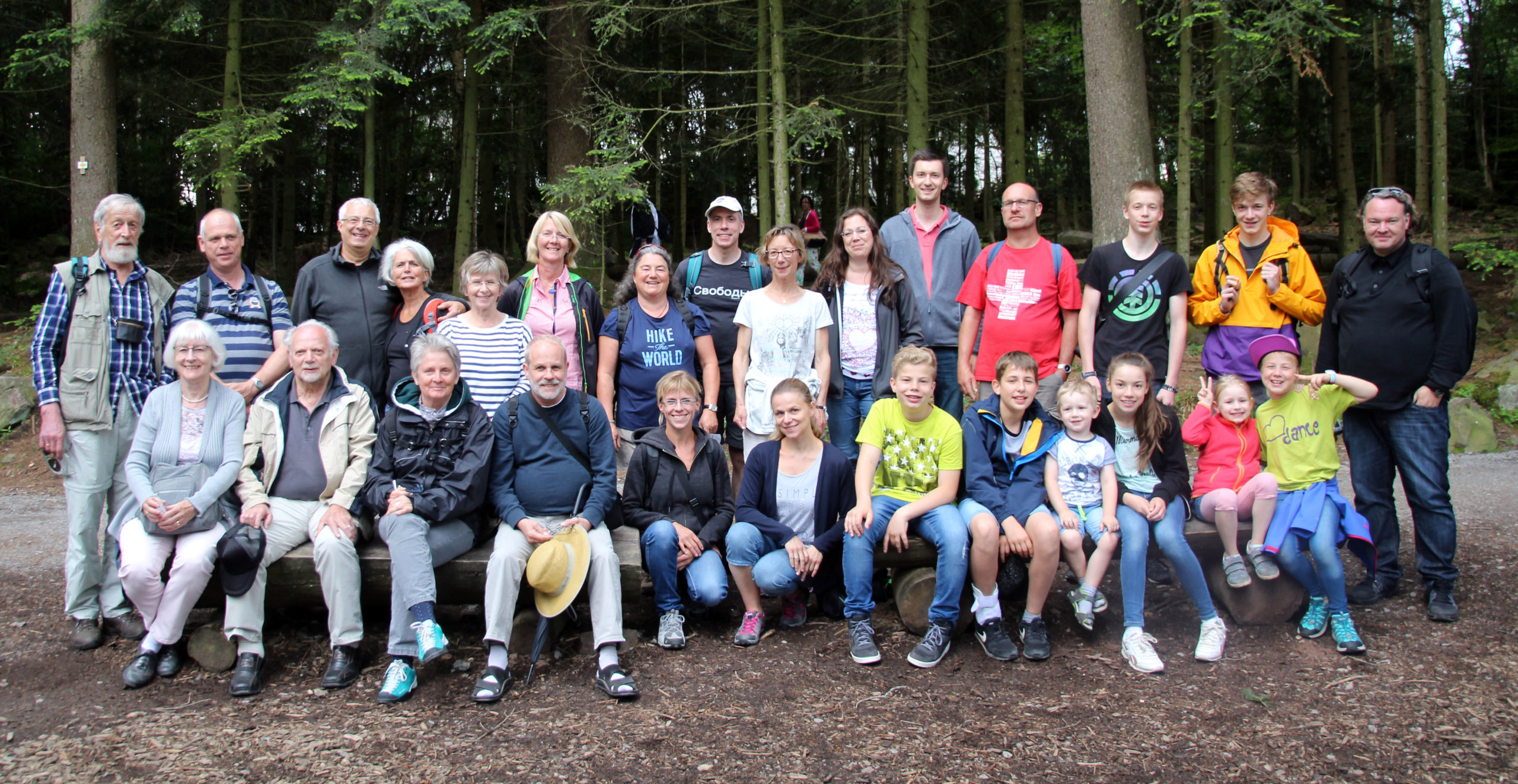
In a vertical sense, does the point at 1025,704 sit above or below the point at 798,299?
below

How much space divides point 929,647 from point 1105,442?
4.22 feet

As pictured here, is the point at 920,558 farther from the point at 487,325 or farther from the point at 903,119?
the point at 903,119

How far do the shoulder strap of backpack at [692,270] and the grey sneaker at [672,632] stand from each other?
1.97 meters

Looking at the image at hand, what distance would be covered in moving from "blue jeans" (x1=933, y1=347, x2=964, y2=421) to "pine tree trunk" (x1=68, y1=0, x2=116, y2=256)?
34.0 feet

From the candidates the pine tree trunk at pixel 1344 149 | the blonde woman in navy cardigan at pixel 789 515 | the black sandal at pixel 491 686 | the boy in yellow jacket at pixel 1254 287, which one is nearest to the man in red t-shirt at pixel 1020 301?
the boy in yellow jacket at pixel 1254 287

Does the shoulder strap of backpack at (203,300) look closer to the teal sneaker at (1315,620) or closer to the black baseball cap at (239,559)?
the black baseball cap at (239,559)

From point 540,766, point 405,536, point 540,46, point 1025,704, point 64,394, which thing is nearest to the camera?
point 540,766

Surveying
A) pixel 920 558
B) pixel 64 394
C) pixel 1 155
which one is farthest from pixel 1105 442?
pixel 1 155

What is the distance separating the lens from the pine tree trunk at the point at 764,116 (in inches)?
450

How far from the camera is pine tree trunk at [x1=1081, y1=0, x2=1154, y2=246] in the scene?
8508mm

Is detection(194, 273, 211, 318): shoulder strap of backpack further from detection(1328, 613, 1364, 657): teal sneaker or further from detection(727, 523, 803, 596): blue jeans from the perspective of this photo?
detection(1328, 613, 1364, 657): teal sneaker

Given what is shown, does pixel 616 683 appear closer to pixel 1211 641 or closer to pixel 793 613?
pixel 793 613

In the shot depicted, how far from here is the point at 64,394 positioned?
13.9 feet

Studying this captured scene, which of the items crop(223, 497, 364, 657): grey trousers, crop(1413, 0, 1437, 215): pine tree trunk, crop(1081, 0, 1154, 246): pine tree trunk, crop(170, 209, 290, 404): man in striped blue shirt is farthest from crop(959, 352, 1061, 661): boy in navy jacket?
crop(1413, 0, 1437, 215): pine tree trunk
